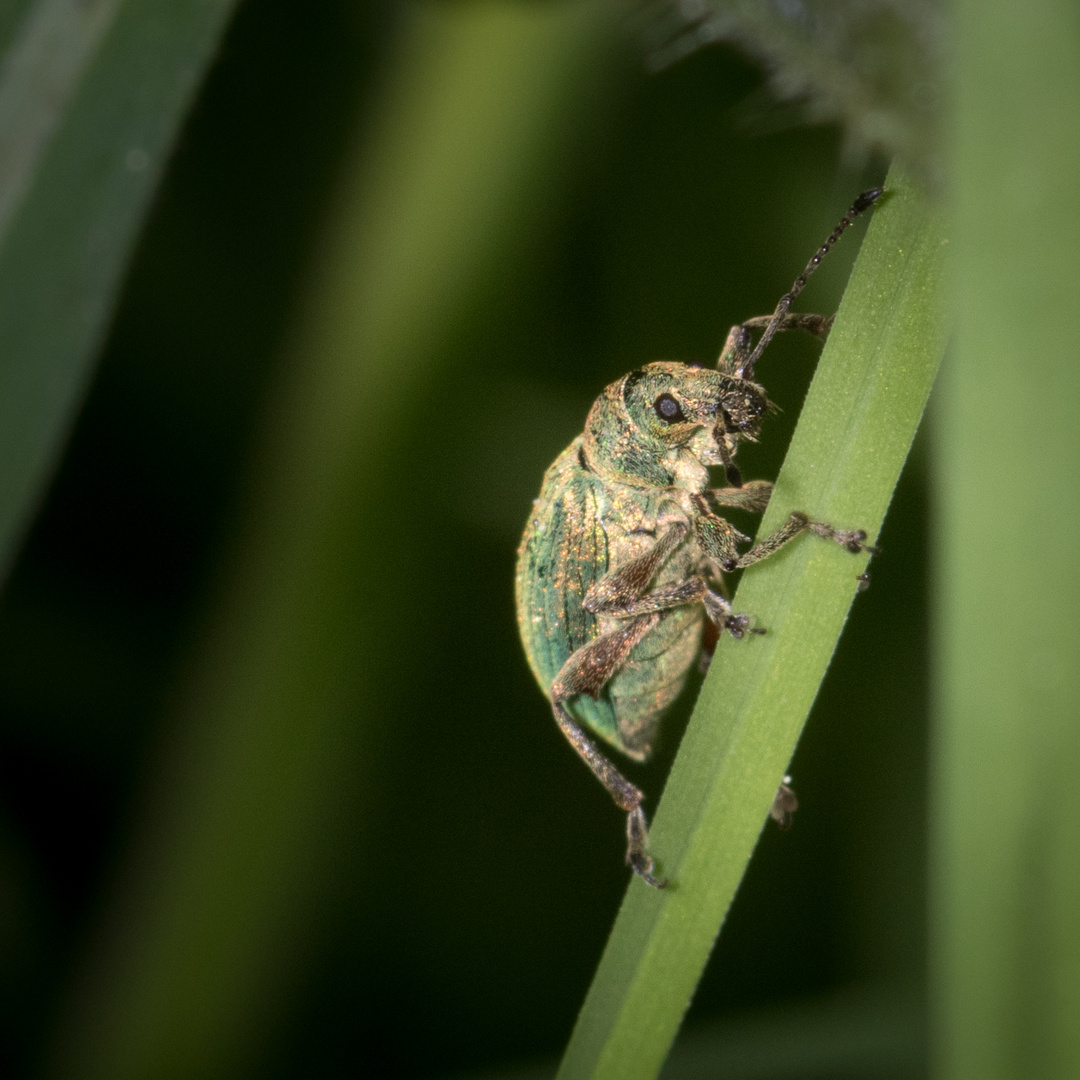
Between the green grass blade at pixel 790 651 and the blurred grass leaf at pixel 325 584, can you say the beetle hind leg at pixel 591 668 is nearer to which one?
the blurred grass leaf at pixel 325 584

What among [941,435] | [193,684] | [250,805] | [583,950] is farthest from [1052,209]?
[583,950]

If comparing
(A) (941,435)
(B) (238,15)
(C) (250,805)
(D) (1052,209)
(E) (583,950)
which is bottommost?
(E) (583,950)

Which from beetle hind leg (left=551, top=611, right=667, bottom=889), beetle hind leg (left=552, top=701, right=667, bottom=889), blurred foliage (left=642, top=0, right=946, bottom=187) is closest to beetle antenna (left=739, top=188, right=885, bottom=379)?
blurred foliage (left=642, top=0, right=946, bottom=187)

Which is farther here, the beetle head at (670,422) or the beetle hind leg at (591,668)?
the beetle hind leg at (591,668)

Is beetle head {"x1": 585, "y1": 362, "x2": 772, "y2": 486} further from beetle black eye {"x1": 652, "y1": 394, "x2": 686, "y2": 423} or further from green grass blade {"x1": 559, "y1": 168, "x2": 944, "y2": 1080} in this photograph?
green grass blade {"x1": 559, "y1": 168, "x2": 944, "y2": 1080}

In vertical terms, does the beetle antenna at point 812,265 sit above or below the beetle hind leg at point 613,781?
above

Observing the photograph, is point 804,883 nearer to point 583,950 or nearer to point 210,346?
point 583,950

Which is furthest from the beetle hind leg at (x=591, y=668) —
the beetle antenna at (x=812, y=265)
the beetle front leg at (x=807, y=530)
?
the beetle front leg at (x=807, y=530)
